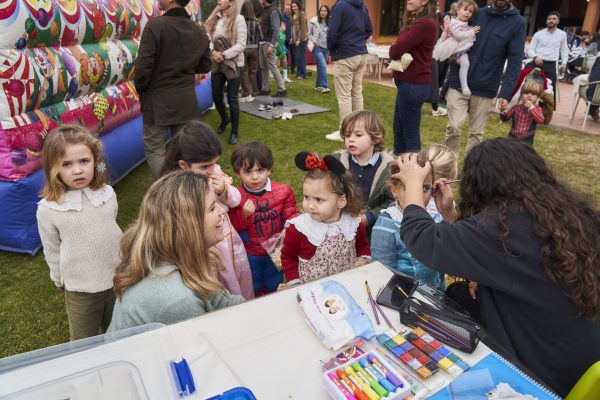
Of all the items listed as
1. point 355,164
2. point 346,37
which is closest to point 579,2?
point 346,37

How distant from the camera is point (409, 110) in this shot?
416 centimetres

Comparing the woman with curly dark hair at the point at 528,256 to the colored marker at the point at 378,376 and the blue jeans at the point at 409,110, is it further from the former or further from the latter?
the blue jeans at the point at 409,110

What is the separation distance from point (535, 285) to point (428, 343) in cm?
38

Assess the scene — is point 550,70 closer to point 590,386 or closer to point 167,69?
point 167,69

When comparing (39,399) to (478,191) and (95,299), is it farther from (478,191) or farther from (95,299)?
(478,191)

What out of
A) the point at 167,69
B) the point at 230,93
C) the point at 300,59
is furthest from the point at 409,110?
the point at 300,59

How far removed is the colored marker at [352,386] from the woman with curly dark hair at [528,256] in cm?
53

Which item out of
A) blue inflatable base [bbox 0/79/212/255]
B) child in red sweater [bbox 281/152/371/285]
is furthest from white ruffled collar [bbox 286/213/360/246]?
blue inflatable base [bbox 0/79/212/255]

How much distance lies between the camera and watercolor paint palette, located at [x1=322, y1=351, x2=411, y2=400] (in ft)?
3.18

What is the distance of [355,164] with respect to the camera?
2445mm

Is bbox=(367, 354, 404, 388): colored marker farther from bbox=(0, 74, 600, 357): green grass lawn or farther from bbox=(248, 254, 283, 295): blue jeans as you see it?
bbox=(248, 254, 283, 295): blue jeans

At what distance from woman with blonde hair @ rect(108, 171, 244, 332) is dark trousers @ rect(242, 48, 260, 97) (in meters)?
6.28

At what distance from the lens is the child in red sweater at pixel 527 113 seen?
425cm

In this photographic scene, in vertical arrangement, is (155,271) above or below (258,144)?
below
